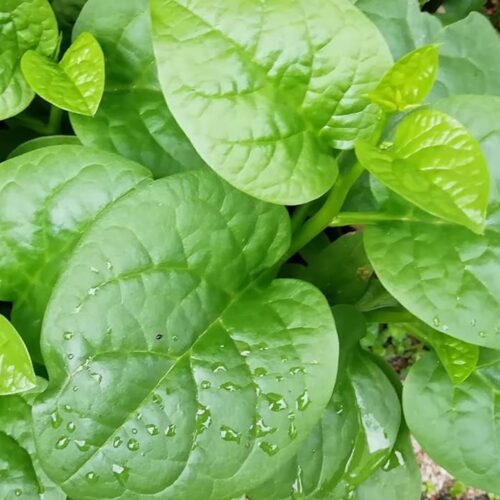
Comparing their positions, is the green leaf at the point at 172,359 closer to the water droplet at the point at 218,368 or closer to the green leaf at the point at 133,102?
the water droplet at the point at 218,368

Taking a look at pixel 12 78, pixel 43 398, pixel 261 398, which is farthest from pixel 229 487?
pixel 12 78

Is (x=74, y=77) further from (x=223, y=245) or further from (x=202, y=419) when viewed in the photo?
(x=202, y=419)

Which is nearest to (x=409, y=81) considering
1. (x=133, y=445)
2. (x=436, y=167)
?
(x=436, y=167)

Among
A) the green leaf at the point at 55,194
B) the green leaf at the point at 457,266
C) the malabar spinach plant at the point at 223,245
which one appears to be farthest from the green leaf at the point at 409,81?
the green leaf at the point at 55,194

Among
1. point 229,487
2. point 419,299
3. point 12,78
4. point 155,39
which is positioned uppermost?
point 155,39

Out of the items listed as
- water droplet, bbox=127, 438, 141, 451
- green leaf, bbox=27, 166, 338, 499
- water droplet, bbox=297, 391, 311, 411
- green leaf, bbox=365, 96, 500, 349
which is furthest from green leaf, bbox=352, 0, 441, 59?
water droplet, bbox=127, 438, 141, 451

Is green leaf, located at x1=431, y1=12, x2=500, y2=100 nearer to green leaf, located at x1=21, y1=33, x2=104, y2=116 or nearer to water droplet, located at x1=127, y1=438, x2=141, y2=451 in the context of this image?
green leaf, located at x1=21, y1=33, x2=104, y2=116

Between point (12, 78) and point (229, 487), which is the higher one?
point (12, 78)

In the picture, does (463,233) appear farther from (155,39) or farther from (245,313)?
(155,39)
